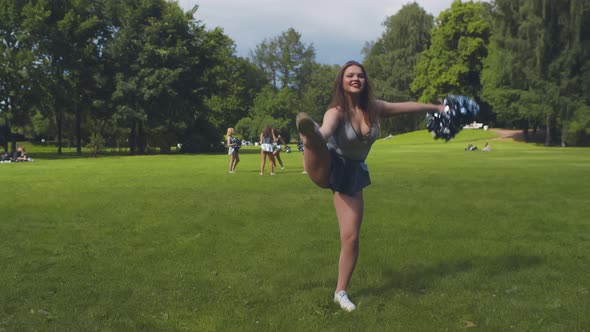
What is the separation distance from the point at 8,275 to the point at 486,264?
575cm

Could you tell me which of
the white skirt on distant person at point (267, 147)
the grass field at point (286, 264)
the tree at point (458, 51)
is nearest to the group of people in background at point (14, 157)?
the white skirt on distant person at point (267, 147)

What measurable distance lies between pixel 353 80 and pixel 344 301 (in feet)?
6.78

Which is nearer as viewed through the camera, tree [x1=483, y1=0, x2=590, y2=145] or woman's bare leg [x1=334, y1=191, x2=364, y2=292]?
woman's bare leg [x1=334, y1=191, x2=364, y2=292]

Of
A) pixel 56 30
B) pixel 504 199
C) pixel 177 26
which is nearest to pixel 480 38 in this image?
pixel 177 26

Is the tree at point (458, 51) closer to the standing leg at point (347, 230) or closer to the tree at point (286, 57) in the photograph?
the tree at point (286, 57)

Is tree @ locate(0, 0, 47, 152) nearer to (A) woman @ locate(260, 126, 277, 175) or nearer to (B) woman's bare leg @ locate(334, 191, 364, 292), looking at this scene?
(A) woman @ locate(260, 126, 277, 175)

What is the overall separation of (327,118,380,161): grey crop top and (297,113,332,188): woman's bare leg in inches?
8.6

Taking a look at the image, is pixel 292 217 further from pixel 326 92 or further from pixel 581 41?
pixel 326 92

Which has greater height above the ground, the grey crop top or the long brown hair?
the long brown hair

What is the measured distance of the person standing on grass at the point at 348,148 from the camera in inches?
181

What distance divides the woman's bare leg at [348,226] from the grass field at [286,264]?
0.36m

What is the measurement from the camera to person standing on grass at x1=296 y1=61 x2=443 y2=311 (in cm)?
460

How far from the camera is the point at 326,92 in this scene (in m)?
89.9

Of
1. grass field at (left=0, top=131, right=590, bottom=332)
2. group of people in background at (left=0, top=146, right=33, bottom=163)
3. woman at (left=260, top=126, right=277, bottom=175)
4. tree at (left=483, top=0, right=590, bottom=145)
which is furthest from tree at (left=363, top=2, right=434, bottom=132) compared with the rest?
grass field at (left=0, top=131, right=590, bottom=332)
